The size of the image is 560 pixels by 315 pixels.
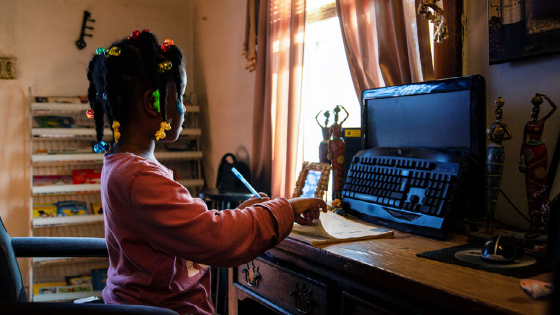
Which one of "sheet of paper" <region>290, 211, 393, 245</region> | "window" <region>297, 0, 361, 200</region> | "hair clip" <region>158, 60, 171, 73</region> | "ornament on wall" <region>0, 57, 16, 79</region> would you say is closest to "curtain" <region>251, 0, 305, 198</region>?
"window" <region>297, 0, 361, 200</region>

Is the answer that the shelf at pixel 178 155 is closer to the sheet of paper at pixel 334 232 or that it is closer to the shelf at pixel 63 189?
the shelf at pixel 63 189

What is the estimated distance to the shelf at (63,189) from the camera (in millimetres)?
2818

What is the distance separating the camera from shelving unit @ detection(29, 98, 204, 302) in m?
2.85

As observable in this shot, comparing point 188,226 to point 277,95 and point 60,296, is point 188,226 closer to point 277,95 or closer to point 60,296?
point 277,95

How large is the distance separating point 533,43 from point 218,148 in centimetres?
231

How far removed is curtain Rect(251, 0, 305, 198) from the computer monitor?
74 cm

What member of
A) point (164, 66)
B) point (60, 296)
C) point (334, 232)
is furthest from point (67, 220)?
point (334, 232)

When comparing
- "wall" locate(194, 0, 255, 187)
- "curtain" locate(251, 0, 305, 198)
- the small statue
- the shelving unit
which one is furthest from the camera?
the shelving unit

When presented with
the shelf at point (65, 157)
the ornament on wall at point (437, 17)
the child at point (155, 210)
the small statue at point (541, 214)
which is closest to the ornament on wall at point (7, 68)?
the shelf at point (65, 157)

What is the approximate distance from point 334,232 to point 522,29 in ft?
2.54

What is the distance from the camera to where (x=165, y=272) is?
0.99m

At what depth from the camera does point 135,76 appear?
1.02m

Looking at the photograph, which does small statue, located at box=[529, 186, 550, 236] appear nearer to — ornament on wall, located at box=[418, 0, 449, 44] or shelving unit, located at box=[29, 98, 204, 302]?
ornament on wall, located at box=[418, 0, 449, 44]

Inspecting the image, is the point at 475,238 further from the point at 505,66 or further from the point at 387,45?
the point at 387,45
